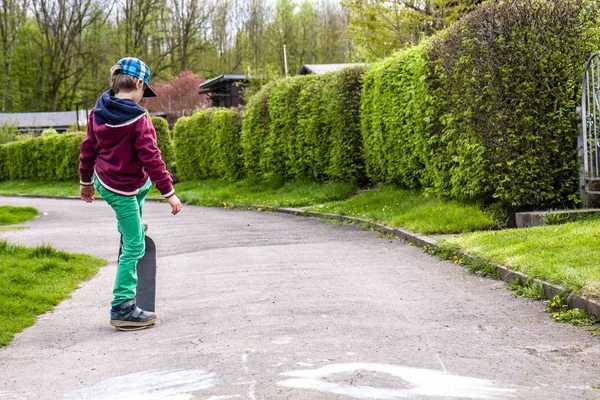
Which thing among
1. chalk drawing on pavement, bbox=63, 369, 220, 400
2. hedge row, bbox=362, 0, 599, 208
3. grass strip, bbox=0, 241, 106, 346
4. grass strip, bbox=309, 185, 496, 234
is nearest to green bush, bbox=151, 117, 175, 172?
grass strip, bbox=309, 185, 496, 234

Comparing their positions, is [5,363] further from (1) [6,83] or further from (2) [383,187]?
(1) [6,83]

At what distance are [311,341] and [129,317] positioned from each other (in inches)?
68.8

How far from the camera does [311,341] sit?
Result: 17.7 feet

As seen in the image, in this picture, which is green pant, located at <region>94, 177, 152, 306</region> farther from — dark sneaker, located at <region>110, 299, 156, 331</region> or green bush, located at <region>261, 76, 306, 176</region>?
green bush, located at <region>261, 76, 306, 176</region>

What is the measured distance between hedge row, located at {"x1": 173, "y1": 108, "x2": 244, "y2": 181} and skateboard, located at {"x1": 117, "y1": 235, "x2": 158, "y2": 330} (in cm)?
2010

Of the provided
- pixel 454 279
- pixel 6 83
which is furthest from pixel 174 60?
pixel 454 279

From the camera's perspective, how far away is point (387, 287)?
7.94 metres

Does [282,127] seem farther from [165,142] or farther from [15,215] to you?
[165,142]

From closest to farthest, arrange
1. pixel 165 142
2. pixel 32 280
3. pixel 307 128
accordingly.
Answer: pixel 32 280, pixel 307 128, pixel 165 142

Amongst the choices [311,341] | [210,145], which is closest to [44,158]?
[210,145]

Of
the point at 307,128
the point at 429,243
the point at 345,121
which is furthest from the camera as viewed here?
the point at 307,128

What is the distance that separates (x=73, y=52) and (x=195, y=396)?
232ft

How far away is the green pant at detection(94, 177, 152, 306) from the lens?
257 inches

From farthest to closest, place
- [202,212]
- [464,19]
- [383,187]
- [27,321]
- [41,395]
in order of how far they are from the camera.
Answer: [202,212] → [383,187] → [464,19] → [27,321] → [41,395]
